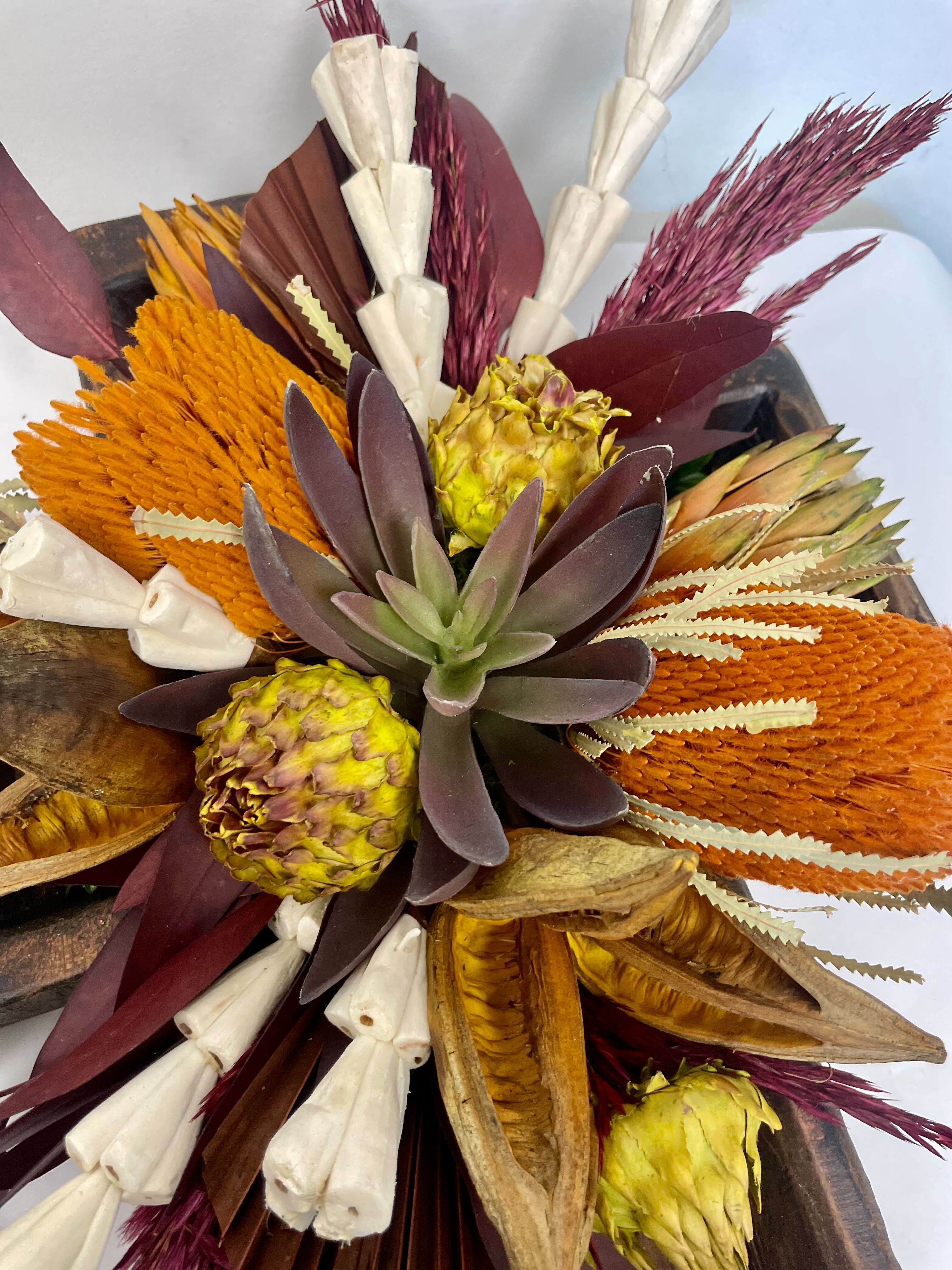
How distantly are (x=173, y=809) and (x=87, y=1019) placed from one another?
110mm

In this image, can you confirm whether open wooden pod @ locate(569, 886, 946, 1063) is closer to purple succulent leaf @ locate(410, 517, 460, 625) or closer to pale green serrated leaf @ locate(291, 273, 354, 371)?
purple succulent leaf @ locate(410, 517, 460, 625)

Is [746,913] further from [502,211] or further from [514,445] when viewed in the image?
[502,211]

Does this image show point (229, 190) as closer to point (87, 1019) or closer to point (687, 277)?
point (687, 277)

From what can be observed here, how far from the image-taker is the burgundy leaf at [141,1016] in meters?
0.35

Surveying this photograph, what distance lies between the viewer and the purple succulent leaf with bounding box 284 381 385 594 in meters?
0.35

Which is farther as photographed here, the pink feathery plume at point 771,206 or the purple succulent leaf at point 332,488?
the pink feathery plume at point 771,206

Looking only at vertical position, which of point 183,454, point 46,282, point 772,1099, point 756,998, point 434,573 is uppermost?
point 46,282

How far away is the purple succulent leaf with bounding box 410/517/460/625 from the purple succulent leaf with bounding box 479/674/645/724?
1.6 inches

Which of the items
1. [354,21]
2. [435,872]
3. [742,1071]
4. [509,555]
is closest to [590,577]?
[509,555]

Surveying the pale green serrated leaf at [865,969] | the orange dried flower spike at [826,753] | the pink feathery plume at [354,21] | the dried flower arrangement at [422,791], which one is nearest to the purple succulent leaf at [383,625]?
the dried flower arrangement at [422,791]

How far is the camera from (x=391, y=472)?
0.39 metres

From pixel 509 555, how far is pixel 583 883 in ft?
0.47

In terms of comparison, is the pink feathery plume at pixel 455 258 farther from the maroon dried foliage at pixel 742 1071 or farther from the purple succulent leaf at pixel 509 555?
the maroon dried foliage at pixel 742 1071

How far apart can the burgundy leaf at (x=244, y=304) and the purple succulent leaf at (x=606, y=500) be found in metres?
0.19
